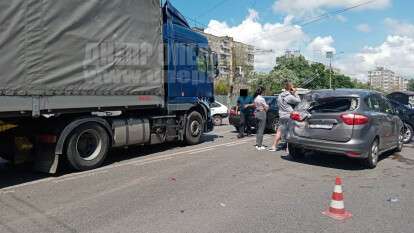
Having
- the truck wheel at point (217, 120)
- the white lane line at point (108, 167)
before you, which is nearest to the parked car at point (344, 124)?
the white lane line at point (108, 167)

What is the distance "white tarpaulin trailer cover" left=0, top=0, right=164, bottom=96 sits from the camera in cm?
572

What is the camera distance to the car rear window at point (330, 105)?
7.56m

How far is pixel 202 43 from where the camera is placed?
1107 centimetres

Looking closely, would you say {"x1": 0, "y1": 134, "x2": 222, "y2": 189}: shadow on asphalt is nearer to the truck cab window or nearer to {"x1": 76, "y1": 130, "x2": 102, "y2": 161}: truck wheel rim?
{"x1": 76, "y1": 130, "x2": 102, "y2": 161}: truck wheel rim

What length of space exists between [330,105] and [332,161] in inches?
59.7

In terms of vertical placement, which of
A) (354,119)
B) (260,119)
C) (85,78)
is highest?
(85,78)

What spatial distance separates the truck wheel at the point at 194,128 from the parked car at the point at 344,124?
10.6ft

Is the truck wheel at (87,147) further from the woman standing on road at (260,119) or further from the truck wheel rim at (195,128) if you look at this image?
the woman standing on road at (260,119)

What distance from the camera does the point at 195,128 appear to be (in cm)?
1093

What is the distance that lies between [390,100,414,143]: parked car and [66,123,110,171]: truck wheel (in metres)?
8.98

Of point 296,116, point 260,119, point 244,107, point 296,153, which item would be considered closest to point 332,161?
point 296,153

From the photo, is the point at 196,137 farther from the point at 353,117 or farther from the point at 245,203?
the point at 245,203

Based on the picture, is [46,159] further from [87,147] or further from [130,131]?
[130,131]

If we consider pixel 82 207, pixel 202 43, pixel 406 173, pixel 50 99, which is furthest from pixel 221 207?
pixel 202 43
